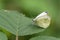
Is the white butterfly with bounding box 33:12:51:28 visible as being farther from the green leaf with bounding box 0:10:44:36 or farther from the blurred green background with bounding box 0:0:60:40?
the blurred green background with bounding box 0:0:60:40

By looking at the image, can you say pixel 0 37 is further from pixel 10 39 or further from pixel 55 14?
pixel 55 14

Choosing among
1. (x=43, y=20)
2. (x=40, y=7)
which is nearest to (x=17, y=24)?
(x=43, y=20)

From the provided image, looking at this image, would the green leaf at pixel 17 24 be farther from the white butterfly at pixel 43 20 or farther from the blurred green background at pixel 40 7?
the blurred green background at pixel 40 7

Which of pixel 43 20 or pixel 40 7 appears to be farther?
pixel 40 7

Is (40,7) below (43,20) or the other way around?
the other way around

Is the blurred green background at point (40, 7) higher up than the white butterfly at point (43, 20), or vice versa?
the blurred green background at point (40, 7)

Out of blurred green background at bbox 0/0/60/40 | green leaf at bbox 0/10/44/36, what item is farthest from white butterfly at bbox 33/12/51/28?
blurred green background at bbox 0/0/60/40

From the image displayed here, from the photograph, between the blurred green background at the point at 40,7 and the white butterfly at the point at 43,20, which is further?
the blurred green background at the point at 40,7

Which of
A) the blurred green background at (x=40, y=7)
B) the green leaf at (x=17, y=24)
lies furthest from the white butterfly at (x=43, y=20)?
the blurred green background at (x=40, y=7)

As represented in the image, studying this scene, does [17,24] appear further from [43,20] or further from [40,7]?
[40,7]
